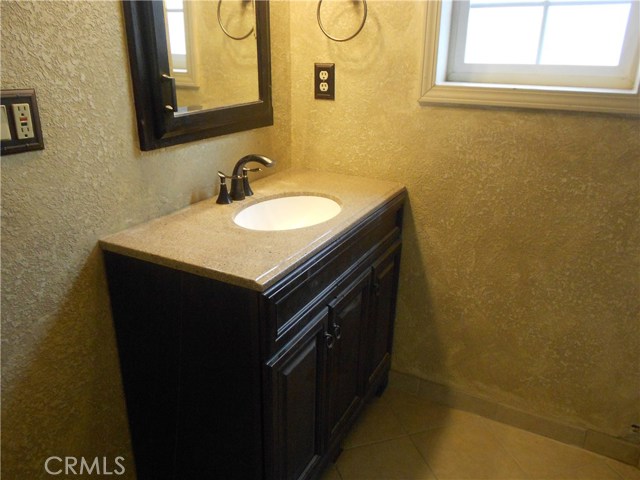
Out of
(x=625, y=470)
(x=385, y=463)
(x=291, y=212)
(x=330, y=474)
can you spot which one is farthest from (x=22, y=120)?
(x=625, y=470)

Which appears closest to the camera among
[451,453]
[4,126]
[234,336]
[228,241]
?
[4,126]

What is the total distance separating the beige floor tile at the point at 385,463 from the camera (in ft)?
5.30

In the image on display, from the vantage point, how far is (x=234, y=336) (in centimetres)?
106

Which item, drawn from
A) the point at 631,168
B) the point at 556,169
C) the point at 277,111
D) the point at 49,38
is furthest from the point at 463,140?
the point at 49,38

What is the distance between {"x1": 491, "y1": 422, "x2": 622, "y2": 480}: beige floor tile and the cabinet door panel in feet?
2.58

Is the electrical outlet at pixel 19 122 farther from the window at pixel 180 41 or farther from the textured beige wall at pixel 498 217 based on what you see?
the textured beige wall at pixel 498 217

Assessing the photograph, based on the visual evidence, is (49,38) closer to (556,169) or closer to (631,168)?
(556,169)

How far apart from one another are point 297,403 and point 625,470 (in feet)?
4.13

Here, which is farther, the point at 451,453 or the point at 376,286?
the point at 451,453

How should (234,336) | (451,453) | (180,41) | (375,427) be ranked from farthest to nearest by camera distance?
1. (375,427)
2. (451,453)
3. (180,41)
4. (234,336)

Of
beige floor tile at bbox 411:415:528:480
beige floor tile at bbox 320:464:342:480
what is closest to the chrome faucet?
beige floor tile at bbox 320:464:342:480

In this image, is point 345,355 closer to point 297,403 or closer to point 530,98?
point 297,403

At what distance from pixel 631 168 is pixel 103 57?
1.47m

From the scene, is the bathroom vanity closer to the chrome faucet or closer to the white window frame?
the chrome faucet
